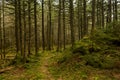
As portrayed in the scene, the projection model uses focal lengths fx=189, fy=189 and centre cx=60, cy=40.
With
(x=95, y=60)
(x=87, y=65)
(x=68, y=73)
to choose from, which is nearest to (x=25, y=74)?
(x=68, y=73)

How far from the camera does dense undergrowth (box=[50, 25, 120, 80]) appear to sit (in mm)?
12367

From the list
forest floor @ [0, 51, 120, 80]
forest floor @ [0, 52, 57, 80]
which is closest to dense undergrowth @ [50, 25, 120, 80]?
forest floor @ [0, 51, 120, 80]

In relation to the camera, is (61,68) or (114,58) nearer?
(114,58)

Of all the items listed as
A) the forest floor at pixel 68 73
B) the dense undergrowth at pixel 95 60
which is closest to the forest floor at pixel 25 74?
the forest floor at pixel 68 73

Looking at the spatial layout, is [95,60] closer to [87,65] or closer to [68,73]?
[87,65]

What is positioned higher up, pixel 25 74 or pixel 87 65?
pixel 87 65

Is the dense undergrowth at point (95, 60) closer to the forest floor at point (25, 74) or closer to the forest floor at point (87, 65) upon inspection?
the forest floor at point (87, 65)

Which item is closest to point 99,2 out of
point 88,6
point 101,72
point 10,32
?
point 88,6

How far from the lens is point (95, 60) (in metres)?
13.8

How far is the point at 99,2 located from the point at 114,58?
23.5 meters

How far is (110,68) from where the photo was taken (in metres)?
12.8

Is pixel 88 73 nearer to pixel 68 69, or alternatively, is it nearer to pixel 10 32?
pixel 68 69

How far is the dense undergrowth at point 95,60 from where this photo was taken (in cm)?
1237

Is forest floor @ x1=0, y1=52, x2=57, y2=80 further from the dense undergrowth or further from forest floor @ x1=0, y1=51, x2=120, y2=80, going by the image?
the dense undergrowth
